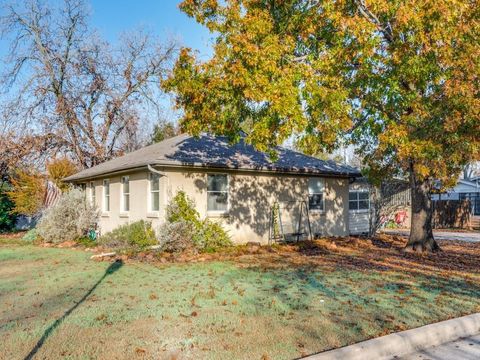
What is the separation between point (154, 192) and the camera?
1477 centimetres

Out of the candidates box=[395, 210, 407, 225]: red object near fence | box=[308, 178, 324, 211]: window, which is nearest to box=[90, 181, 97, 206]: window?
box=[308, 178, 324, 211]: window

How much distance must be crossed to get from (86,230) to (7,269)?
775cm

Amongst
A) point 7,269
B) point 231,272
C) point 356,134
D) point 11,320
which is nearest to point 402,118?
point 356,134

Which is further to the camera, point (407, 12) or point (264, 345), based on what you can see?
point (407, 12)

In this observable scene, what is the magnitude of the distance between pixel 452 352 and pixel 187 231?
29.2ft

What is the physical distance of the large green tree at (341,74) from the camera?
9477 millimetres

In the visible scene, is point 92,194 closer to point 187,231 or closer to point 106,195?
point 106,195

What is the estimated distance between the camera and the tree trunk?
13.0 m

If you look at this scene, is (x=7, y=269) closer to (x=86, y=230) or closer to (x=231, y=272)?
(x=231, y=272)

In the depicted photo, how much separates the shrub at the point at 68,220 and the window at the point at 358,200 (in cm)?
1346

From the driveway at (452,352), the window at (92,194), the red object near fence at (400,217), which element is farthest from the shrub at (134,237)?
the red object near fence at (400,217)

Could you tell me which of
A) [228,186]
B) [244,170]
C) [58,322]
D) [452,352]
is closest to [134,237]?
[228,186]

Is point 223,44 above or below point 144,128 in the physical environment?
below

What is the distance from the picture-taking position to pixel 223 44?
401 inches
